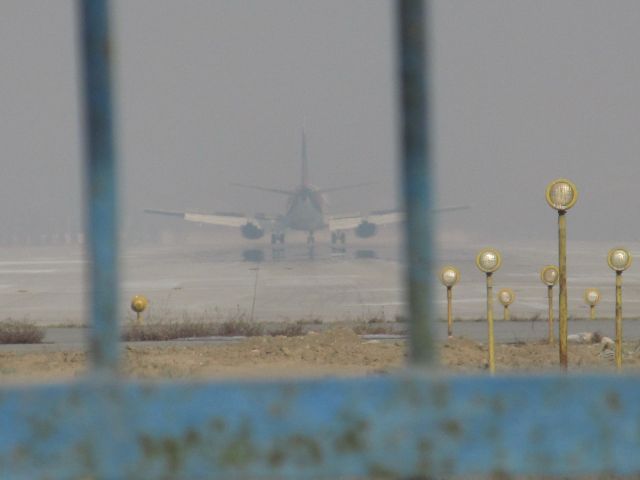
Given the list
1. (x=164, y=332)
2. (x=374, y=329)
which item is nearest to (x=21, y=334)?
(x=164, y=332)

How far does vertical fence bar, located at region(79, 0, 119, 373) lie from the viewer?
2.94m

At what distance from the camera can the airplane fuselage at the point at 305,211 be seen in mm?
85250

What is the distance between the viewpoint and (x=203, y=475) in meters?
2.81

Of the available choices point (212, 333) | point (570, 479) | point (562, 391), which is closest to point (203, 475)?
point (562, 391)

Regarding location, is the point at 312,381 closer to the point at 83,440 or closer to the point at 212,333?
the point at 83,440

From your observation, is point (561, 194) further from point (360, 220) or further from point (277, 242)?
point (277, 242)

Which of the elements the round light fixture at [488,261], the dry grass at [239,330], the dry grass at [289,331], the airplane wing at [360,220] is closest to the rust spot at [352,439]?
the round light fixture at [488,261]

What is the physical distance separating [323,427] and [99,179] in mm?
868

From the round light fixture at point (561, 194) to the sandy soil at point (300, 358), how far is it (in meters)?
3.12

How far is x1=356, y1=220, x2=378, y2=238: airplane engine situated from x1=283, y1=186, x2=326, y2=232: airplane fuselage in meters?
4.57

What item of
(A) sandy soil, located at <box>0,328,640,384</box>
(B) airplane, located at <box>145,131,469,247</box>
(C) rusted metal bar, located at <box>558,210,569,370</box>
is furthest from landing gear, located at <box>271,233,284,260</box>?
(C) rusted metal bar, located at <box>558,210,569,370</box>

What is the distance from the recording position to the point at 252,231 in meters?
81.4

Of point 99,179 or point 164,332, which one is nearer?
point 99,179

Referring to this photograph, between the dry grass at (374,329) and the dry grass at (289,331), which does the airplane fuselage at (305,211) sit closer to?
the dry grass at (374,329)
